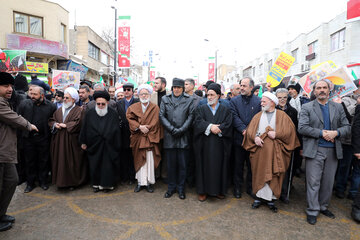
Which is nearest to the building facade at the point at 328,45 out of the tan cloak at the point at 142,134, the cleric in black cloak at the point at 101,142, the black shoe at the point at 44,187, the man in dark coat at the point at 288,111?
the man in dark coat at the point at 288,111

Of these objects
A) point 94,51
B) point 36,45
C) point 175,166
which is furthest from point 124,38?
point 94,51

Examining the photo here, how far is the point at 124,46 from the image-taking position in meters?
14.6

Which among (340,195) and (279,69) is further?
(279,69)

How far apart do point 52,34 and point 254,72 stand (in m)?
30.2

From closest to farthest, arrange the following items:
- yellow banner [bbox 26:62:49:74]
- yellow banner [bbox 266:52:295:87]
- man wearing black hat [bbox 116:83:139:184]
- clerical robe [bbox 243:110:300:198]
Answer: clerical robe [bbox 243:110:300:198] < man wearing black hat [bbox 116:83:139:184] < yellow banner [bbox 266:52:295:87] < yellow banner [bbox 26:62:49:74]

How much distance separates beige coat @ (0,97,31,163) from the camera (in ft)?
9.96

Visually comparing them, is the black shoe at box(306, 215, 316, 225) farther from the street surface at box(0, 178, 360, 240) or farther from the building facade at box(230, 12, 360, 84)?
the building facade at box(230, 12, 360, 84)

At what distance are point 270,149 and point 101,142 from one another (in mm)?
3033

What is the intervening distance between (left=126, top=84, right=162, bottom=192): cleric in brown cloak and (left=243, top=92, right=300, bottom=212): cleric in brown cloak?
1.77 metres

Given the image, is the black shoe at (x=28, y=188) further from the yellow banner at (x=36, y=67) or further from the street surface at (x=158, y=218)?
the yellow banner at (x=36, y=67)

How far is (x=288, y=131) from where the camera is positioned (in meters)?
3.66

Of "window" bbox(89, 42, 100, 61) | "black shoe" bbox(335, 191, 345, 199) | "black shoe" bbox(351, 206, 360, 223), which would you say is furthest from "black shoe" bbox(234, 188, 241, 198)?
"window" bbox(89, 42, 100, 61)

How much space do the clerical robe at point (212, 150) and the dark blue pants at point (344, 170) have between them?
87.1 inches

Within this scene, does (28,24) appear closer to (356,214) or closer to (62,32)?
(62,32)
